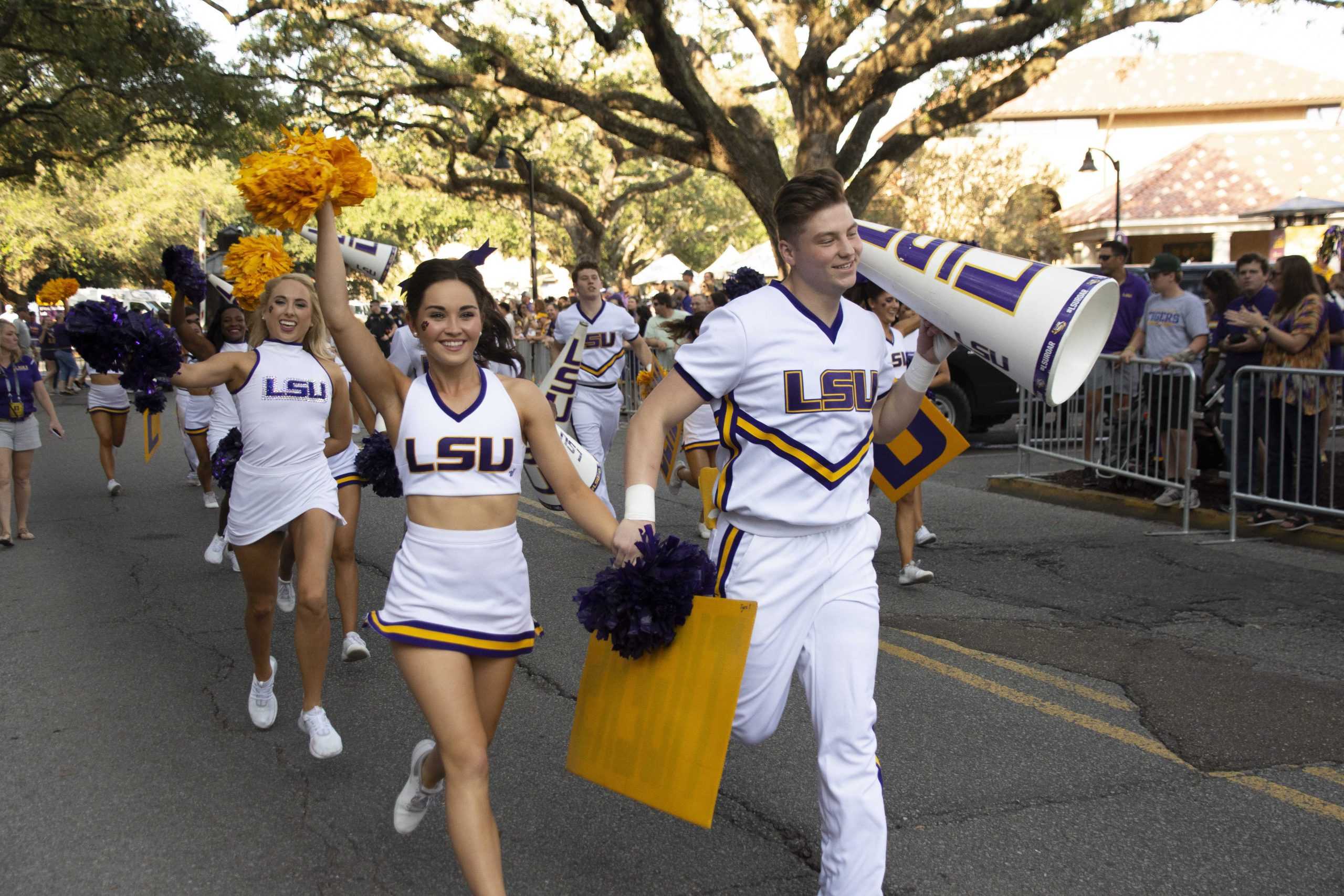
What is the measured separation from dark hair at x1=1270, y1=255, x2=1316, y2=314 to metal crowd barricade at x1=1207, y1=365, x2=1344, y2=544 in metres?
0.53

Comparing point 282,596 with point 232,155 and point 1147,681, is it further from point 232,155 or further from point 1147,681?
point 232,155

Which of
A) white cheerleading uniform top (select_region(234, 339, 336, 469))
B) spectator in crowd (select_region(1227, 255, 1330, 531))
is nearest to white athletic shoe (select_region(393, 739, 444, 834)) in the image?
white cheerleading uniform top (select_region(234, 339, 336, 469))

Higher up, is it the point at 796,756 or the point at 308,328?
the point at 308,328

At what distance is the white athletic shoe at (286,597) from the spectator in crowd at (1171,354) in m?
6.19

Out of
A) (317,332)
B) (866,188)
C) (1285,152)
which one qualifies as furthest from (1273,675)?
(1285,152)

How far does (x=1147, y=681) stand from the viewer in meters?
5.42

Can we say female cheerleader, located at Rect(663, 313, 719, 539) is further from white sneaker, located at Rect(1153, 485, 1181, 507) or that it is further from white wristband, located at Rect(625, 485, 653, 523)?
white wristband, located at Rect(625, 485, 653, 523)

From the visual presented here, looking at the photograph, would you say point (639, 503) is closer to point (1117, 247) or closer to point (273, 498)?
point (273, 498)

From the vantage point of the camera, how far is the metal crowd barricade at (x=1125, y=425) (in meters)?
9.16

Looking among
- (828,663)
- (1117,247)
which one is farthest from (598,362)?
(828,663)

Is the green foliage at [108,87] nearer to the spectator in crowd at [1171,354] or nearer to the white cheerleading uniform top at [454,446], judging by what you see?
the spectator in crowd at [1171,354]

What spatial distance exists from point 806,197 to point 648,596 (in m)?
1.13

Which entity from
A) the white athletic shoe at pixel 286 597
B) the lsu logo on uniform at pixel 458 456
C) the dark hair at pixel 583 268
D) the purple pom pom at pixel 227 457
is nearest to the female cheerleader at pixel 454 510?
the lsu logo on uniform at pixel 458 456

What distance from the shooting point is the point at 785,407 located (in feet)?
10.6
